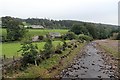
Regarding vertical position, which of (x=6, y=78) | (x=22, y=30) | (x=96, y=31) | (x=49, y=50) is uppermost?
(x=6, y=78)

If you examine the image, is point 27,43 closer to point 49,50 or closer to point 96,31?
point 49,50

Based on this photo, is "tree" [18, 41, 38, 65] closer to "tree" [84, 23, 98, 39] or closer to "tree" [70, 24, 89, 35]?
"tree" [70, 24, 89, 35]

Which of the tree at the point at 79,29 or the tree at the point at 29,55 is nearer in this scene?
the tree at the point at 29,55

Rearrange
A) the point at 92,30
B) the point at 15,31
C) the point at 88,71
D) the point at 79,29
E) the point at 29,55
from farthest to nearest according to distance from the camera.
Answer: the point at 92,30 < the point at 79,29 < the point at 15,31 < the point at 29,55 < the point at 88,71

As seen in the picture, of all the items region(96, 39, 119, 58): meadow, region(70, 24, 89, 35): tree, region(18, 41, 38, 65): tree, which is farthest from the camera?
region(70, 24, 89, 35): tree

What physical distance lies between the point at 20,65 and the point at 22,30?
67.8 meters

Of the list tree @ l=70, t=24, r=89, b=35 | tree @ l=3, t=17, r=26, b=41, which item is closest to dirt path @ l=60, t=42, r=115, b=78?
tree @ l=3, t=17, r=26, b=41

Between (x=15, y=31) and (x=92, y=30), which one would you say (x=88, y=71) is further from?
(x=92, y=30)

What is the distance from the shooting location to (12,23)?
99.1 m

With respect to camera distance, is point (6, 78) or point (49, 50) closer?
point (6, 78)

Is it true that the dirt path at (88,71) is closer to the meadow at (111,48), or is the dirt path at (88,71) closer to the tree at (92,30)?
the meadow at (111,48)

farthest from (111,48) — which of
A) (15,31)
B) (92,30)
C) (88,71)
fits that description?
(92,30)

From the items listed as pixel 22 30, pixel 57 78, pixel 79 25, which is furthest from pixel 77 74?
pixel 79 25

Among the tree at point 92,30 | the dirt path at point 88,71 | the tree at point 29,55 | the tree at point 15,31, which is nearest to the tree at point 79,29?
the tree at point 92,30
